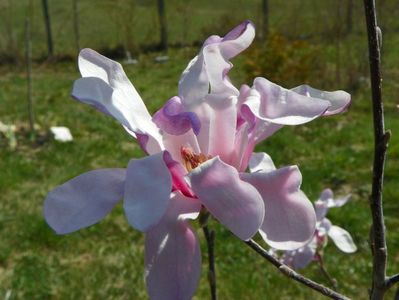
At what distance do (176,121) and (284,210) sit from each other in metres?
0.15

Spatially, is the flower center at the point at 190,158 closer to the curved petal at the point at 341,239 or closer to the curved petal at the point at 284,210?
the curved petal at the point at 284,210

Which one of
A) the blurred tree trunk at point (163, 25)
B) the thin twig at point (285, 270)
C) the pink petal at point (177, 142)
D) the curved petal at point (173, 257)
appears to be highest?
the pink petal at point (177, 142)

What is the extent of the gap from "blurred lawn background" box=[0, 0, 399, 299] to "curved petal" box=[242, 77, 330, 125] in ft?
7.18

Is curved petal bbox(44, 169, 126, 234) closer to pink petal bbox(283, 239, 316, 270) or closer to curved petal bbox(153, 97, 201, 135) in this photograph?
curved petal bbox(153, 97, 201, 135)

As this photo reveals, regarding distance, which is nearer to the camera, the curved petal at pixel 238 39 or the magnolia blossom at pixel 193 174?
the magnolia blossom at pixel 193 174

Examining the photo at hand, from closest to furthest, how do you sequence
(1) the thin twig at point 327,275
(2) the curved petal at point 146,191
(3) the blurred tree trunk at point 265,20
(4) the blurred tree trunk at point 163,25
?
(2) the curved petal at point 146,191 → (1) the thin twig at point 327,275 → (3) the blurred tree trunk at point 265,20 → (4) the blurred tree trunk at point 163,25

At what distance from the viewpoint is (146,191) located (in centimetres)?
50

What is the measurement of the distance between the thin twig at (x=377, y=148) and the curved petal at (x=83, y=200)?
0.76ft

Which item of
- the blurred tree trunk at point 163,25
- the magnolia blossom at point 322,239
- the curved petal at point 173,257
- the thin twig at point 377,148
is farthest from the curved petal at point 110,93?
the blurred tree trunk at point 163,25

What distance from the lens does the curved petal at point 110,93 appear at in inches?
22.4

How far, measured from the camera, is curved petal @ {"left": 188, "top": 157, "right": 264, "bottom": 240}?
0.49 meters

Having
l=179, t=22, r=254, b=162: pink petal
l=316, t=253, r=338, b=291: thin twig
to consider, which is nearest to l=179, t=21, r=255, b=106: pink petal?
l=179, t=22, r=254, b=162: pink petal

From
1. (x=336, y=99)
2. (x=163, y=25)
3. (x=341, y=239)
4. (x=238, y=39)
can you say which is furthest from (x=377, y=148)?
(x=163, y=25)

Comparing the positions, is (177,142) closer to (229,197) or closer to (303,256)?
(229,197)
